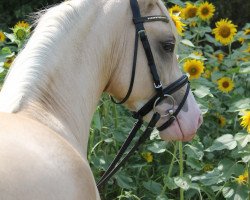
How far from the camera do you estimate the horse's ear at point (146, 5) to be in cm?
306

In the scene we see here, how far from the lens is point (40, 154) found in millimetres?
2256

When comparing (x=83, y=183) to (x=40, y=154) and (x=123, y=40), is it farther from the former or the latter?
(x=123, y=40)

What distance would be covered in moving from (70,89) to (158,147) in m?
1.57

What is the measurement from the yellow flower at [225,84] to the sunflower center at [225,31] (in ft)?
1.47

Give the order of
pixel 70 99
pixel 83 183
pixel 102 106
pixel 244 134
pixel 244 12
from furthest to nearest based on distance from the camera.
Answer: pixel 244 12 → pixel 102 106 → pixel 244 134 → pixel 70 99 → pixel 83 183

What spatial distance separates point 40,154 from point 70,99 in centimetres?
61

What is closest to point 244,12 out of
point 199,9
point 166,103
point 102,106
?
point 199,9

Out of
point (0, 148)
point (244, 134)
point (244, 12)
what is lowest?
point (244, 12)

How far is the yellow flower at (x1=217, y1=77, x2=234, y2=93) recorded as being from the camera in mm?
4996

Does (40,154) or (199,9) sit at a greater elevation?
(40,154)

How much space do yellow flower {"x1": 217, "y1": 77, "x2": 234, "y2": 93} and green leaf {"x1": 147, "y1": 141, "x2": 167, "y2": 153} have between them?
90 centimetres

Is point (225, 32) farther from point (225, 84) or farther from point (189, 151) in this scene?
point (189, 151)

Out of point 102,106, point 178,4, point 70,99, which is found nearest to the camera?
point 70,99

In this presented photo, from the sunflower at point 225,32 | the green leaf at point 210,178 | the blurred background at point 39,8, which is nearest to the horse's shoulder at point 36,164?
the green leaf at point 210,178
